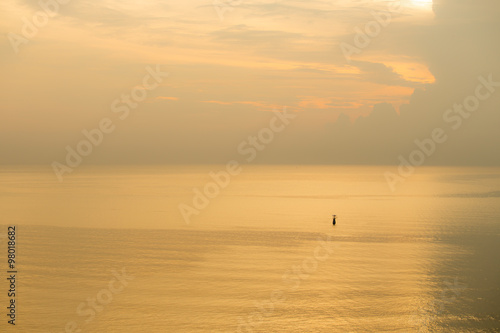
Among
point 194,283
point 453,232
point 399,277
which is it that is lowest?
point 194,283

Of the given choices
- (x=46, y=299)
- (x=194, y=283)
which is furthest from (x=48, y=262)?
(x=194, y=283)

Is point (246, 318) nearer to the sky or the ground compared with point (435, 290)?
nearer to the ground

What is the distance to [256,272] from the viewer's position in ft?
173

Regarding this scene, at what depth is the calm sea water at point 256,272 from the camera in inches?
1553

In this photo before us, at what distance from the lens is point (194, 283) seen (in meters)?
48.5

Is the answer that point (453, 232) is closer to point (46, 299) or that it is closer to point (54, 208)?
point (46, 299)

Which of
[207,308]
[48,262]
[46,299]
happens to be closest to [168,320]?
[207,308]

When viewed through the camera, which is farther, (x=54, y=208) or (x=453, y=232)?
(x=54, y=208)

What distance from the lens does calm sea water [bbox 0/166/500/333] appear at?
39.4 meters

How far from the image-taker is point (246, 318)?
39844mm

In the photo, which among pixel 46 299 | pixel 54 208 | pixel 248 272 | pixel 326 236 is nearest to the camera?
pixel 46 299

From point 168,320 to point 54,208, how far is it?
79.4 m

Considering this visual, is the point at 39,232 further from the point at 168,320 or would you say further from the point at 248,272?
the point at 168,320

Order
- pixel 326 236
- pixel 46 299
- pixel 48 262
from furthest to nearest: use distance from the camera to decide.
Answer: pixel 326 236 → pixel 48 262 → pixel 46 299
